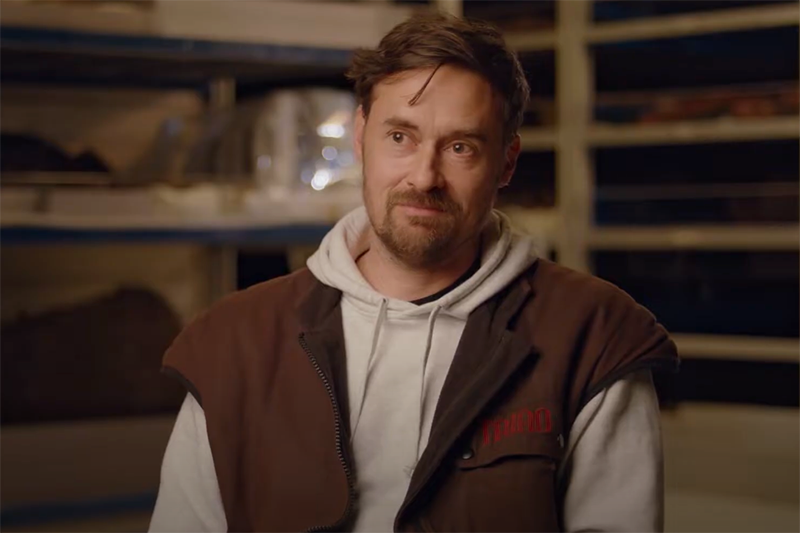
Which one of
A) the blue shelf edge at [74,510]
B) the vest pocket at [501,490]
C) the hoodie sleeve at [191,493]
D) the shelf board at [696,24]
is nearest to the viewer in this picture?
the vest pocket at [501,490]

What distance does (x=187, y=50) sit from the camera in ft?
9.97

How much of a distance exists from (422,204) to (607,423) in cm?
33

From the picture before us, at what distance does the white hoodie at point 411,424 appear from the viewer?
1.45 m

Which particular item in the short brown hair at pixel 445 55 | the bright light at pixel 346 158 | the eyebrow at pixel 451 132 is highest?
the short brown hair at pixel 445 55

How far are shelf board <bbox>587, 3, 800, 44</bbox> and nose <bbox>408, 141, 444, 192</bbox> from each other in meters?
2.24

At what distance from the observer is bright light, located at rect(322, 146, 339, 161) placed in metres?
3.26

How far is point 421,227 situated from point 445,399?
20 centimetres

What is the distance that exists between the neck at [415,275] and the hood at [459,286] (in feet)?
0.09

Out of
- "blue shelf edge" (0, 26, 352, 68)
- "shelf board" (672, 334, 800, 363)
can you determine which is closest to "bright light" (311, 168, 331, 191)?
Answer: "blue shelf edge" (0, 26, 352, 68)

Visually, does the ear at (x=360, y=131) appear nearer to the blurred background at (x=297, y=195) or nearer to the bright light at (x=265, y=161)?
the blurred background at (x=297, y=195)

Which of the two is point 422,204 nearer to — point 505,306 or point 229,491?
point 505,306

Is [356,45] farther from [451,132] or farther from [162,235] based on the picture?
[451,132]

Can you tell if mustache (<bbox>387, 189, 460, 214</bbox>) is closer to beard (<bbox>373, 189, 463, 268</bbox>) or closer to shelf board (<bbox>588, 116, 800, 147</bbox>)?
beard (<bbox>373, 189, 463, 268</bbox>)

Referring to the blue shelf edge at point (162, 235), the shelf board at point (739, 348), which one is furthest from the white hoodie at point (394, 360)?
the shelf board at point (739, 348)
